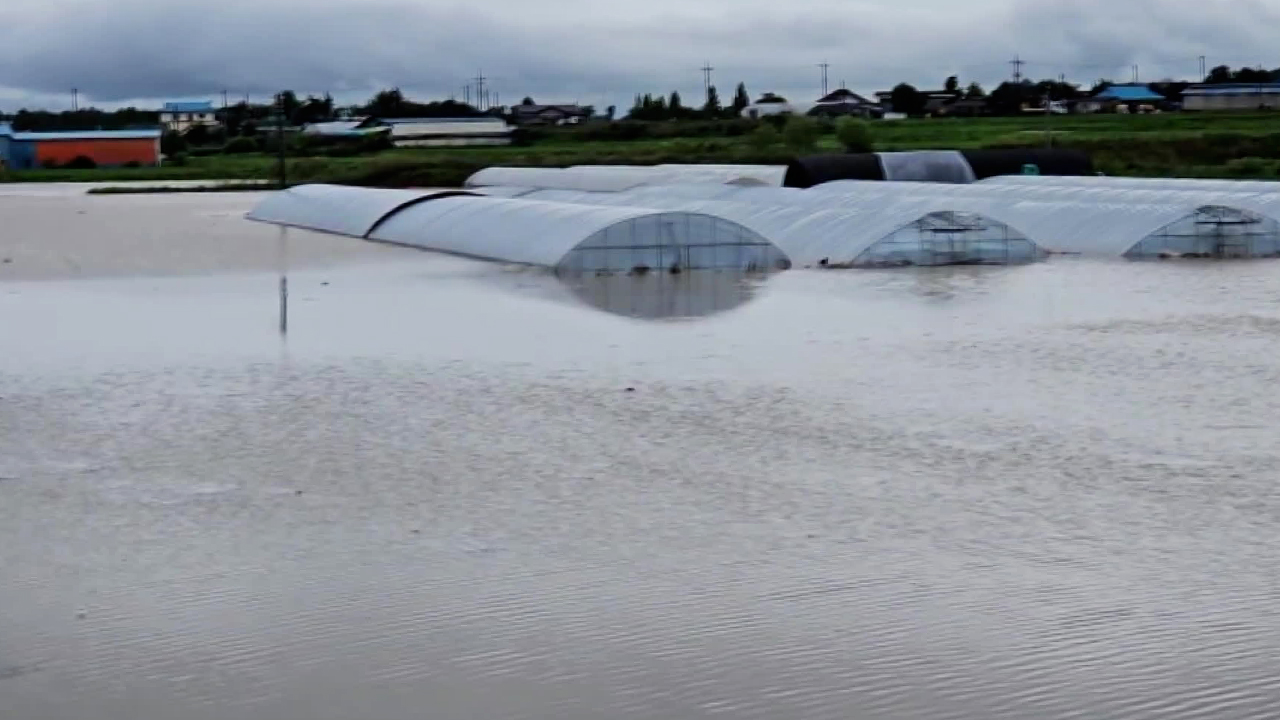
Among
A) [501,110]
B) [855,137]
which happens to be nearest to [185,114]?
[501,110]

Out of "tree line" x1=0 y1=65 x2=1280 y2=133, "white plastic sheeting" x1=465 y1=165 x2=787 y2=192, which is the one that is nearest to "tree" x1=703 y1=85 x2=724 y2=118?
"tree line" x1=0 y1=65 x2=1280 y2=133

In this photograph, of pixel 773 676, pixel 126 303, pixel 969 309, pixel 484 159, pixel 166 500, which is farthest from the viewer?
pixel 484 159

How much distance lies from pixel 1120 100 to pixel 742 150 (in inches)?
1414

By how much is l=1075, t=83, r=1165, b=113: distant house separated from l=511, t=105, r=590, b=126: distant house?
2094cm

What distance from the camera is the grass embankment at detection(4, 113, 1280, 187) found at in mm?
34656

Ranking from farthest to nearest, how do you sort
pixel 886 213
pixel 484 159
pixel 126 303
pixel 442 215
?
1. pixel 484 159
2. pixel 442 215
3. pixel 886 213
4. pixel 126 303

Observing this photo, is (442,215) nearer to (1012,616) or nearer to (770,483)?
(770,483)

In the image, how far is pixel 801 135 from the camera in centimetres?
4022

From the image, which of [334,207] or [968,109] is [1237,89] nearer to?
[968,109]

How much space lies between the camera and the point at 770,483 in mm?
7703

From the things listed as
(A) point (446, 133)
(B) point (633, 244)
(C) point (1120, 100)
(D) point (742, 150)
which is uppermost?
(C) point (1120, 100)

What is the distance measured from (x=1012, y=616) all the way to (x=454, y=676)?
173cm

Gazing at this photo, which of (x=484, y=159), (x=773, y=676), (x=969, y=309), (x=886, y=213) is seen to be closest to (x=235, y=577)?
(x=773, y=676)

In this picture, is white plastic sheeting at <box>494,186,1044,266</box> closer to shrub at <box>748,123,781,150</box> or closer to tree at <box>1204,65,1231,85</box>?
shrub at <box>748,123,781,150</box>
